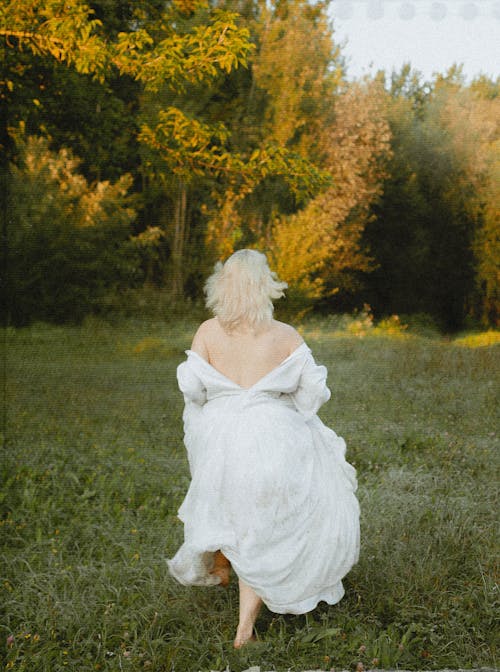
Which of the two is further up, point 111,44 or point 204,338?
point 111,44

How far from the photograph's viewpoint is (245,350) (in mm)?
2918

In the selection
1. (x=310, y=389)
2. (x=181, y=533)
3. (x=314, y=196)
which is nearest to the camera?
(x=310, y=389)

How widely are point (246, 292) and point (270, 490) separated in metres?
0.76

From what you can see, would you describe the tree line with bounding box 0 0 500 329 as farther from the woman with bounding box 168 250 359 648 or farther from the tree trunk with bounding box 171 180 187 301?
the woman with bounding box 168 250 359 648

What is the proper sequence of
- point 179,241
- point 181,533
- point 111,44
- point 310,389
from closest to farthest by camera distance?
1. point 310,389
2. point 181,533
3. point 111,44
4. point 179,241

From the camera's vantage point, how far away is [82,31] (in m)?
5.95

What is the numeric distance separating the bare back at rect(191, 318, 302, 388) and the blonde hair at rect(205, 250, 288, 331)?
0.18 ft

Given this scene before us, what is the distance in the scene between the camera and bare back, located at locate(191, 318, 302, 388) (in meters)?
2.92

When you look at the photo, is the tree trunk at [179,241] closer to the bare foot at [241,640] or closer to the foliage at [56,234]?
the foliage at [56,234]

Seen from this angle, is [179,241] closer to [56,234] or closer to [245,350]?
[56,234]

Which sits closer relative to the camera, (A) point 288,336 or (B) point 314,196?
(A) point 288,336

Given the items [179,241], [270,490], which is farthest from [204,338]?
[179,241]

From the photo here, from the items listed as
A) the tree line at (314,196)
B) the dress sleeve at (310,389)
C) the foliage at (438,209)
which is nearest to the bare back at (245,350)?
the dress sleeve at (310,389)

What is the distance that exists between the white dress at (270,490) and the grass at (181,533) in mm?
269
